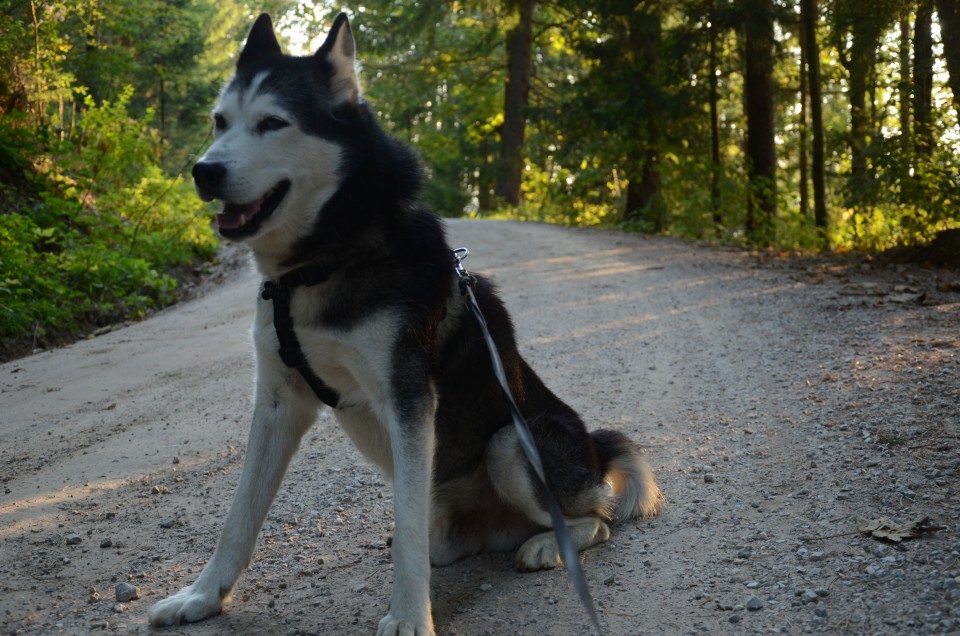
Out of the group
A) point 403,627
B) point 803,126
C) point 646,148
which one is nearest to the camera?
point 403,627

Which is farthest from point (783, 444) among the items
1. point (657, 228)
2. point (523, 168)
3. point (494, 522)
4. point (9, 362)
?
point (523, 168)

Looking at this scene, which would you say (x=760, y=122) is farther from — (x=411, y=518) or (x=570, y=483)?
(x=411, y=518)

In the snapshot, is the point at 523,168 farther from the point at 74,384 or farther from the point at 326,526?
the point at 326,526

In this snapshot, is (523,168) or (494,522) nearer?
(494,522)

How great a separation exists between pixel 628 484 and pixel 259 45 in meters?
2.65

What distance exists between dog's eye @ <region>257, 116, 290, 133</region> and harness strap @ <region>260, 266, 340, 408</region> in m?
0.56

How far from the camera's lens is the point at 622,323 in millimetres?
9086

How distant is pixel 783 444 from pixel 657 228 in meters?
13.4

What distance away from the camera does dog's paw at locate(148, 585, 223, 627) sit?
3.32 m

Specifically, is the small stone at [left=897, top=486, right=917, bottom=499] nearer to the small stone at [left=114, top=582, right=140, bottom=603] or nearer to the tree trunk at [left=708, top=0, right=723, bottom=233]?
the small stone at [left=114, top=582, right=140, bottom=603]

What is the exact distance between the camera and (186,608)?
3.36m

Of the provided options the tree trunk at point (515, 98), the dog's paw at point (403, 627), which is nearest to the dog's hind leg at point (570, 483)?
the dog's paw at point (403, 627)

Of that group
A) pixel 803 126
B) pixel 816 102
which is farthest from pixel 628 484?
pixel 803 126

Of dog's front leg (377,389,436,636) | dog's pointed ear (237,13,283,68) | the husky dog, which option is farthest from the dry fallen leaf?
dog's pointed ear (237,13,283,68)
